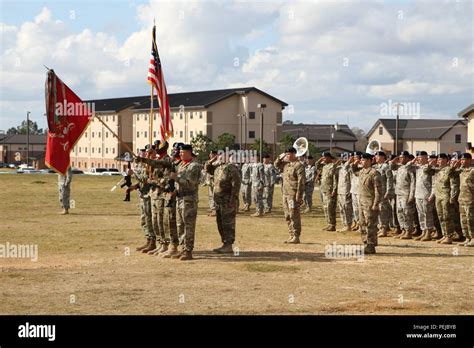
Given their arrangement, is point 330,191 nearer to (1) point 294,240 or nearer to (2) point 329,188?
(2) point 329,188

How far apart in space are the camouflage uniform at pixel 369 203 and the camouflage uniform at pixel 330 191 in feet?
16.6

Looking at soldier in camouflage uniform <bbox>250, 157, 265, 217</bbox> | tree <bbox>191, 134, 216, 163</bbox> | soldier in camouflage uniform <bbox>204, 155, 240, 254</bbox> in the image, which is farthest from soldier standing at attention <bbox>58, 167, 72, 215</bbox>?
tree <bbox>191, 134, 216, 163</bbox>

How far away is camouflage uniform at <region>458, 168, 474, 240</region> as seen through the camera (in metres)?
16.4

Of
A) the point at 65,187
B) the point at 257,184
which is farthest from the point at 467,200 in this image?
the point at 65,187

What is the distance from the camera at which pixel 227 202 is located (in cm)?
1542

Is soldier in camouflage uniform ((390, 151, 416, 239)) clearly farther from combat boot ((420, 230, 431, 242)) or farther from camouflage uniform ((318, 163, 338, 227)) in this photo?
camouflage uniform ((318, 163, 338, 227))

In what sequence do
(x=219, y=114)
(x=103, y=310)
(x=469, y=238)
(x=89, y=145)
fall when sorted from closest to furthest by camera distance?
1. (x=103, y=310)
2. (x=469, y=238)
3. (x=219, y=114)
4. (x=89, y=145)

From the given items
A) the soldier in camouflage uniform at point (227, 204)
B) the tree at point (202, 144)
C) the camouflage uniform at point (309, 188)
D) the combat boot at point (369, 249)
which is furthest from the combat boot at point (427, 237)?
the tree at point (202, 144)

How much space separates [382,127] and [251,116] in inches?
818

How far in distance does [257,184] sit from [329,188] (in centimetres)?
558

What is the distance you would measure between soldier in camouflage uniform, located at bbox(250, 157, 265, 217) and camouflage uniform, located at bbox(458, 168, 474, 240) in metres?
9.75
